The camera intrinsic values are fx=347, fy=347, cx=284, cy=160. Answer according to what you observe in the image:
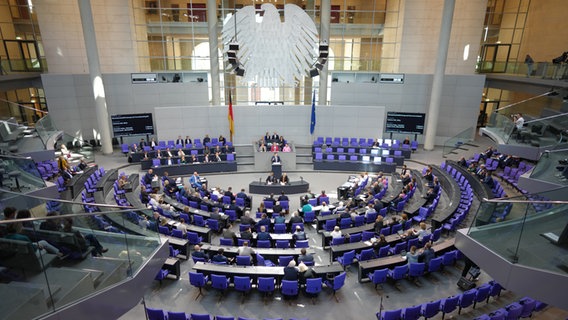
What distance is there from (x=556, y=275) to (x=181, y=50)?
22.9 metres

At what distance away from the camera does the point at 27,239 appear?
178 inches

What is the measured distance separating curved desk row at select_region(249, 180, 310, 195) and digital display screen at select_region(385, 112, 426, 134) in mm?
9749

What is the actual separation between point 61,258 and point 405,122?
21.3 m

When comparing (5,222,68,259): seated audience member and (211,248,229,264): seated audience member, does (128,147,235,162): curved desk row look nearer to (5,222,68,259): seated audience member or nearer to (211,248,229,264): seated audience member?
(211,248,229,264): seated audience member

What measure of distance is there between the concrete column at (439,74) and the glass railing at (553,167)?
1153 centimetres

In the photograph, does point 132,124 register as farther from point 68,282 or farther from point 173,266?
point 68,282

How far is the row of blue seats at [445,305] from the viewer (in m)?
7.43

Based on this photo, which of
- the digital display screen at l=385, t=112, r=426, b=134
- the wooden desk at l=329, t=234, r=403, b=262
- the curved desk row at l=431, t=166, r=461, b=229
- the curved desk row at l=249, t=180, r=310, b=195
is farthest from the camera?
the digital display screen at l=385, t=112, r=426, b=134

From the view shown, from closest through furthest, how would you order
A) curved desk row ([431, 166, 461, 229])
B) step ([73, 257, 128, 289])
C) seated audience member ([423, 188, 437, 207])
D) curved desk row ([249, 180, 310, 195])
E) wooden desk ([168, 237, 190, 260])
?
step ([73, 257, 128, 289]), wooden desk ([168, 237, 190, 260]), curved desk row ([431, 166, 461, 229]), seated audience member ([423, 188, 437, 207]), curved desk row ([249, 180, 310, 195])

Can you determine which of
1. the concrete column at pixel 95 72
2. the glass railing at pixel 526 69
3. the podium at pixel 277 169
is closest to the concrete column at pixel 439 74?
the glass railing at pixel 526 69

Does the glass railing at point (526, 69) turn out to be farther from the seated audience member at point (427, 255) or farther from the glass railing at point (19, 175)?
the glass railing at point (19, 175)

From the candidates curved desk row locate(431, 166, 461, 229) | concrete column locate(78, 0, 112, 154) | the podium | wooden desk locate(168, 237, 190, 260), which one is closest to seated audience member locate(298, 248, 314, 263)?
wooden desk locate(168, 237, 190, 260)

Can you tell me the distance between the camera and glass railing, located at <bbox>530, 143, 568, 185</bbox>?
9.89 metres

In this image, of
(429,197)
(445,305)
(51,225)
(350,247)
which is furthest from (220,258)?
(429,197)
